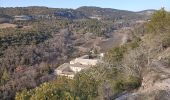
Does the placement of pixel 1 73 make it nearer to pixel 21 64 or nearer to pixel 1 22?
pixel 21 64

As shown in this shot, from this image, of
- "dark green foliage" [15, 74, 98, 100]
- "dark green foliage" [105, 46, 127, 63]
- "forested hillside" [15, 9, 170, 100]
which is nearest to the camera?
"dark green foliage" [15, 74, 98, 100]

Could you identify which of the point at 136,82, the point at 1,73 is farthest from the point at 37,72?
the point at 136,82

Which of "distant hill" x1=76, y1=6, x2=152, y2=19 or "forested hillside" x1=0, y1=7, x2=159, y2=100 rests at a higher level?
"forested hillside" x1=0, y1=7, x2=159, y2=100

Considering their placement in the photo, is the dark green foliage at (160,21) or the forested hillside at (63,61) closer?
the forested hillside at (63,61)

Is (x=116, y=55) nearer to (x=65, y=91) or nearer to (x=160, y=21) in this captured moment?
(x=160, y=21)

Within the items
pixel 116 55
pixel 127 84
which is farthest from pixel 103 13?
pixel 127 84

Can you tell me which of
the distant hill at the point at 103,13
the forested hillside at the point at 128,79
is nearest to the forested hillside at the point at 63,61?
the forested hillside at the point at 128,79

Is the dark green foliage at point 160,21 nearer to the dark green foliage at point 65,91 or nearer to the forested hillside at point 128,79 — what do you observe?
the forested hillside at point 128,79

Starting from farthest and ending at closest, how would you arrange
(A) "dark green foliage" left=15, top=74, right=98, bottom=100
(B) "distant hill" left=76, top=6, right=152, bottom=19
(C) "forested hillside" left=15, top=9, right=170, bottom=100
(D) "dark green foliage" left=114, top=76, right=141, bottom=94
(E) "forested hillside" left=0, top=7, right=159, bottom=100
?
(B) "distant hill" left=76, top=6, right=152, bottom=19 < (D) "dark green foliage" left=114, top=76, right=141, bottom=94 < (E) "forested hillside" left=0, top=7, right=159, bottom=100 < (C) "forested hillside" left=15, top=9, right=170, bottom=100 < (A) "dark green foliage" left=15, top=74, right=98, bottom=100

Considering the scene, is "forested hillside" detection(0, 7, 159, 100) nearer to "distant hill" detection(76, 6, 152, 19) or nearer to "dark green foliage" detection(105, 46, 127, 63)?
"dark green foliage" detection(105, 46, 127, 63)

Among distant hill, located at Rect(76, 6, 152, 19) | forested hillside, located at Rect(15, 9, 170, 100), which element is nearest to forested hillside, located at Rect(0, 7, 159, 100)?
forested hillside, located at Rect(15, 9, 170, 100)

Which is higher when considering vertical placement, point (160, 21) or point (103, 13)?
point (160, 21)
